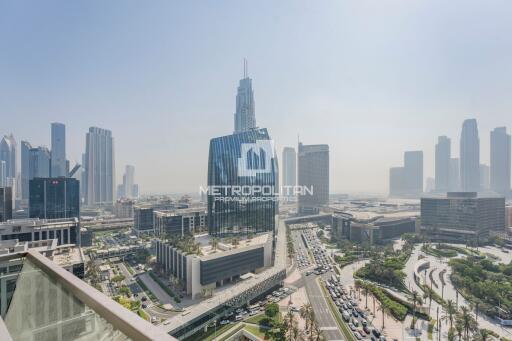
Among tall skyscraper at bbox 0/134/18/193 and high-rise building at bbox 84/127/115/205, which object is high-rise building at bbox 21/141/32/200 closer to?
tall skyscraper at bbox 0/134/18/193

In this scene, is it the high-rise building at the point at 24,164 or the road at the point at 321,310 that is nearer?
the road at the point at 321,310

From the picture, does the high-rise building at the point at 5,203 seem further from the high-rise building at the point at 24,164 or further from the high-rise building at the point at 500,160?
the high-rise building at the point at 500,160

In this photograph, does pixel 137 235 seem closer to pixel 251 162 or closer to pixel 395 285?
pixel 251 162

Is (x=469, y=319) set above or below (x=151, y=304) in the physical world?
above

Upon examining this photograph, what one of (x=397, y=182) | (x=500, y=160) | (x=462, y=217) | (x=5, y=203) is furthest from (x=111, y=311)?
(x=397, y=182)

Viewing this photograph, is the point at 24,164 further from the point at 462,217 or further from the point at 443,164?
the point at 443,164

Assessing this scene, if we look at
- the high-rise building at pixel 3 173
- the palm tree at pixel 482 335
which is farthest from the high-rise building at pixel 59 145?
the palm tree at pixel 482 335

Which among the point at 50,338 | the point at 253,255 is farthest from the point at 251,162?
the point at 50,338
